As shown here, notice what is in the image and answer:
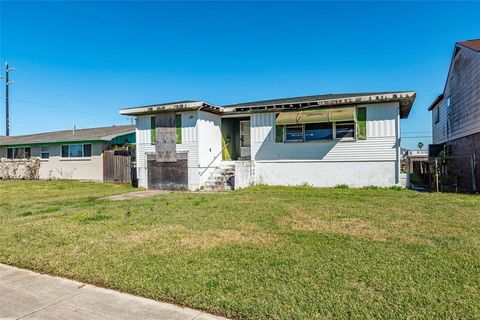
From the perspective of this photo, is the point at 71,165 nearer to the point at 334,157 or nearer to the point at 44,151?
the point at 44,151

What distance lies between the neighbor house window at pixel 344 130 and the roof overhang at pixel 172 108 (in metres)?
5.80

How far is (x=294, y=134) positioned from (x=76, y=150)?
14884mm

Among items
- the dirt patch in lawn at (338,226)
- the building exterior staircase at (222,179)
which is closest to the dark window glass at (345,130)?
the building exterior staircase at (222,179)

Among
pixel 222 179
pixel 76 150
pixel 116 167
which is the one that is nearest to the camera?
Answer: pixel 222 179

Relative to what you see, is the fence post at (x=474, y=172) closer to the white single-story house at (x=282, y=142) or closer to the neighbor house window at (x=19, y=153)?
the white single-story house at (x=282, y=142)

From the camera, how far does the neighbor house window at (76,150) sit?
64.5 feet

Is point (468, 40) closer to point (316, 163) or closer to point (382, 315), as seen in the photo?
point (316, 163)

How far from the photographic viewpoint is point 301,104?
1382 cm

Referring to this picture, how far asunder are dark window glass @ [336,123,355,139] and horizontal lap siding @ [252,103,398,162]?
1.04 ft

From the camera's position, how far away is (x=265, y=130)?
571 inches

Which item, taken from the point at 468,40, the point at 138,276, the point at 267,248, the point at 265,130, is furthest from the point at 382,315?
the point at 468,40

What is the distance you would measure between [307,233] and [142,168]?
11827 mm

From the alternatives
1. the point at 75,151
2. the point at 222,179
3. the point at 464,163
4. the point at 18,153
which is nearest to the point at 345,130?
the point at 464,163

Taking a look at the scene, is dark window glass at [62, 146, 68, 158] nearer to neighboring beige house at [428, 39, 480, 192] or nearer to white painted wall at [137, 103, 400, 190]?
white painted wall at [137, 103, 400, 190]
